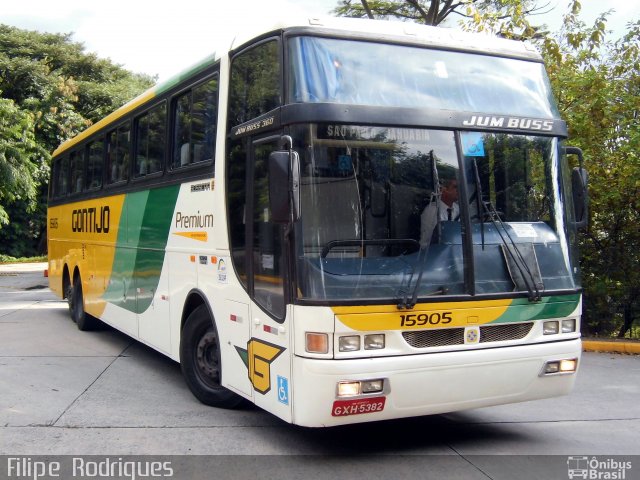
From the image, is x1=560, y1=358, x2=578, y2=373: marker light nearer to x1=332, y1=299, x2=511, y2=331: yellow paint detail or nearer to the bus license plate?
x1=332, y1=299, x2=511, y2=331: yellow paint detail

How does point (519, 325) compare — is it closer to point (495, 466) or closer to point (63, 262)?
point (495, 466)

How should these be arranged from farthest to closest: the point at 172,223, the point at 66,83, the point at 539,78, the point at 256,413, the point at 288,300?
1. the point at 66,83
2. the point at 172,223
3. the point at 256,413
4. the point at 539,78
5. the point at 288,300

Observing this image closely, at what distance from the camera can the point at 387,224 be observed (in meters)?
5.35

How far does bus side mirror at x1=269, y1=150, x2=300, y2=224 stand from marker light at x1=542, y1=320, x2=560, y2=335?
7.24 ft

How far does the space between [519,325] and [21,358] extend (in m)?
6.95

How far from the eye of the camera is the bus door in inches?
209

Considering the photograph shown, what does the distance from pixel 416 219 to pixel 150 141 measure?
4377 mm

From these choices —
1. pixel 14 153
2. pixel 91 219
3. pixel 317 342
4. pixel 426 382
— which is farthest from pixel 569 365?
pixel 14 153

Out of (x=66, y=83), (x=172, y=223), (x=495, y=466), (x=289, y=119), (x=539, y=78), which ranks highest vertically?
(x=66, y=83)

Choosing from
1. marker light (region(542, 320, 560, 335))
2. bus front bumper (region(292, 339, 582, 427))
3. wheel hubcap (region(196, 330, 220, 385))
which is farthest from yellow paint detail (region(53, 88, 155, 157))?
marker light (region(542, 320, 560, 335))

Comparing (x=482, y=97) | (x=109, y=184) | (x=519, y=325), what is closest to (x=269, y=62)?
(x=482, y=97)

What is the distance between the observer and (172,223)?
7711 mm

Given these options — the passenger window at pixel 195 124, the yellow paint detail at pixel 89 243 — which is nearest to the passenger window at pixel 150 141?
the passenger window at pixel 195 124

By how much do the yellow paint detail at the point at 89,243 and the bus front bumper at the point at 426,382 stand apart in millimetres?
5471
